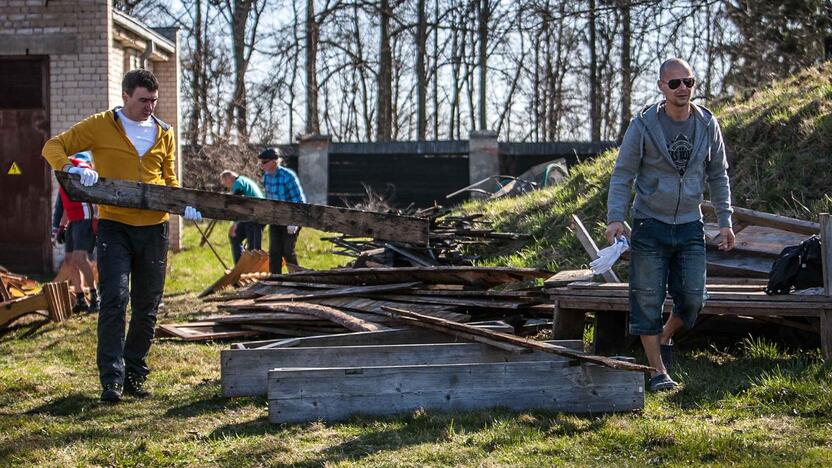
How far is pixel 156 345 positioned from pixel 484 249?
4648mm

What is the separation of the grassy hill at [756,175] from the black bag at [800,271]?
2581mm

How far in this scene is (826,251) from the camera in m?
6.36

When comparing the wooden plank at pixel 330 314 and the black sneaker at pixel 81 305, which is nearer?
the wooden plank at pixel 330 314

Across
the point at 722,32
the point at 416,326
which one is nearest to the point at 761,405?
the point at 416,326

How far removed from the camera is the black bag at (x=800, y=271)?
21.3ft

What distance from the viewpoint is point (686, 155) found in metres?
5.82

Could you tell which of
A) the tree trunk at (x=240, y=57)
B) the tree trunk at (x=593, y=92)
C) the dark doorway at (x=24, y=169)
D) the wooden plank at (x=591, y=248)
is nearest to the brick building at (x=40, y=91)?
the dark doorway at (x=24, y=169)

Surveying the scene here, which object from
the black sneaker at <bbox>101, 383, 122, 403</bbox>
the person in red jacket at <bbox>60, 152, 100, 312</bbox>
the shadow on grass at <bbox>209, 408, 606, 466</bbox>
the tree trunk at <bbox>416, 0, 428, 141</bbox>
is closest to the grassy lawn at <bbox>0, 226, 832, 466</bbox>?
the shadow on grass at <bbox>209, 408, 606, 466</bbox>

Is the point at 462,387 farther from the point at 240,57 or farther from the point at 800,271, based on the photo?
the point at 240,57

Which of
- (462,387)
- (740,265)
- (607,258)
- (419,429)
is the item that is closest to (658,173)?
(607,258)

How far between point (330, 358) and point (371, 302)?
8.28 feet

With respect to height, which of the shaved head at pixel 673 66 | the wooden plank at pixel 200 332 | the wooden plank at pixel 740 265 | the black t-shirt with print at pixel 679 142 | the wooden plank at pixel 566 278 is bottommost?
the wooden plank at pixel 200 332

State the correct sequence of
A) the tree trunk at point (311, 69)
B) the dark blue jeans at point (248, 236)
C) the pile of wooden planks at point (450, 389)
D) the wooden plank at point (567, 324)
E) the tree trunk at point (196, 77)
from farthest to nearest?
the tree trunk at point (311, 69), the tree trunk at point (196, 77), the dark blue jeans at point (248, 236), the wooden plank at point (567, 324), the pile of wooden planks at point (450, 389)

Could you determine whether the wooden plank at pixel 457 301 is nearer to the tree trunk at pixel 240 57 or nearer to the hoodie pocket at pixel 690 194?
the hoodie pocket at pixel 690 194
